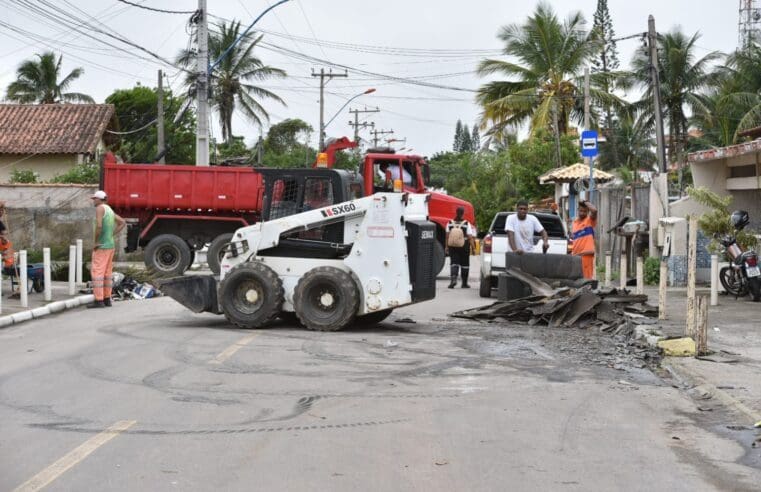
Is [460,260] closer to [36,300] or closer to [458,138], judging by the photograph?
[36,300]

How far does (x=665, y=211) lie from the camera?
22078mm

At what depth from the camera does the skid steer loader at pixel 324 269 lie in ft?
42.8

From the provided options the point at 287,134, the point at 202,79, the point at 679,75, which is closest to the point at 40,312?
the point at 202,79

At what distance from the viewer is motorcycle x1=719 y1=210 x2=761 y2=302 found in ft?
56.1

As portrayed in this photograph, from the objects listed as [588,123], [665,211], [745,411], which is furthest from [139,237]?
[745,411]

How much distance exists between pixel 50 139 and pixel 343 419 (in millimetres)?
37207

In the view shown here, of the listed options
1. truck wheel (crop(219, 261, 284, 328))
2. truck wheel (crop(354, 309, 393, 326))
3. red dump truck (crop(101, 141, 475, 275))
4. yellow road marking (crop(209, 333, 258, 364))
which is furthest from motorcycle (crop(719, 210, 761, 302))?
yellow road marking (crop(209, 333, 258, 364))

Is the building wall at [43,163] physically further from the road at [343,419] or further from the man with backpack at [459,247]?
the road at [343,419]

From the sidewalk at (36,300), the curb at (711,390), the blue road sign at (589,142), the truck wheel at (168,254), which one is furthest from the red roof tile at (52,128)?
the curb at (711,390)

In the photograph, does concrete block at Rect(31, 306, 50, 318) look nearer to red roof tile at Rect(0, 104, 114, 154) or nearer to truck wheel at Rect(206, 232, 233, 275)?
truck wheel at Rect(206, 232, 233, 275)

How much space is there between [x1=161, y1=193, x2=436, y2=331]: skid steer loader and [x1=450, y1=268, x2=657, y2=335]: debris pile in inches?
74.5

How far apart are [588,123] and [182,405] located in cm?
2379

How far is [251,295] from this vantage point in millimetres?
13320

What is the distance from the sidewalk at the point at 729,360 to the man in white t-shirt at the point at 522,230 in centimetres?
289
